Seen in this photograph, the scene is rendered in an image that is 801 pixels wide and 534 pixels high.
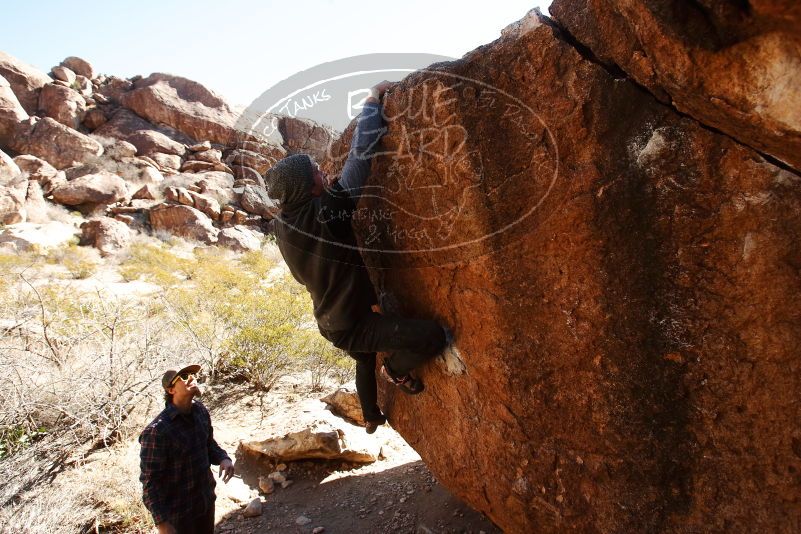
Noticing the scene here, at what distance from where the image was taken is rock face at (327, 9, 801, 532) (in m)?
1.52

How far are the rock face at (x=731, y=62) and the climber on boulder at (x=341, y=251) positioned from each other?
1296 mm

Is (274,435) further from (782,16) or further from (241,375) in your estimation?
(782,16)

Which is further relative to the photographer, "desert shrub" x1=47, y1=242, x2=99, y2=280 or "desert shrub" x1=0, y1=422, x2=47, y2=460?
"desert shrub" x1=47, y1=242, x2=99, y2=280

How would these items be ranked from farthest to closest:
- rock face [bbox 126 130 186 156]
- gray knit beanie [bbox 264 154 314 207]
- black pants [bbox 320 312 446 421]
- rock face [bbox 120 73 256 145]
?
rock face [bbox 120 73 256 145], rock face [bbox 126 130 186 156], black pants [bbox 320 312 446 421], gray knit beanie [bbox 264 154 314 207]

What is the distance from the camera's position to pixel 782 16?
1.01 meters

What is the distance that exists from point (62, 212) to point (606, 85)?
19108mm

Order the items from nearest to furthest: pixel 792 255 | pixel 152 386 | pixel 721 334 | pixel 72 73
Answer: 1. pixel 792 255
2. pixel 721 334
3. pixel 152 386
4. pixel 72 73

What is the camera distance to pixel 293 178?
7.23 feet

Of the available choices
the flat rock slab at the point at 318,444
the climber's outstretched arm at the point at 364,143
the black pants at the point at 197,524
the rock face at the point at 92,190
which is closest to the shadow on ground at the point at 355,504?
the flat rock slab at the point at 318,444

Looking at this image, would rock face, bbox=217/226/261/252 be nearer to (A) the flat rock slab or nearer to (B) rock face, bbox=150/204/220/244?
(B) rock face, bbox=150/204/220/244

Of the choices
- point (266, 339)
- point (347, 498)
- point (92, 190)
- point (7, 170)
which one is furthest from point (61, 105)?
point (347, 498)

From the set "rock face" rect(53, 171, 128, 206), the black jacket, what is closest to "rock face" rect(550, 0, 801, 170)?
the black jacket

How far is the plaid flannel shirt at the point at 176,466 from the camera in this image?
2.59m

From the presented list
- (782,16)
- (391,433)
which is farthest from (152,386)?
(782,16)
